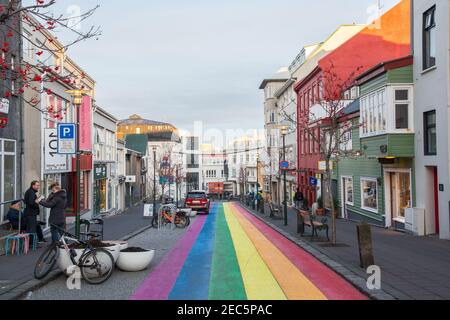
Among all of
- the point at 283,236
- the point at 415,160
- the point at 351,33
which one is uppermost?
the point at 351,33

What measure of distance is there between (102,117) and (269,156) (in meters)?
21.6

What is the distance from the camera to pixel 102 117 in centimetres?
3556

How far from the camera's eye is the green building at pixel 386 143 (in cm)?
1881

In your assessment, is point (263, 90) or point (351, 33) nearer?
point (351, 33)

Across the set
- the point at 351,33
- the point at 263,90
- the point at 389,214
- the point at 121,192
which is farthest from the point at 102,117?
the point at 263,90

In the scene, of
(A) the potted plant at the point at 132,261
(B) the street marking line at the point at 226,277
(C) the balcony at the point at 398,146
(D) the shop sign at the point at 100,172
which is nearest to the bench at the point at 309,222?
(B) the street marking line at the point at 226,277

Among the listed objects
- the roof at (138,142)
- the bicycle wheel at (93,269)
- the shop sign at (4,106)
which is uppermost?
the roof at (138,142)

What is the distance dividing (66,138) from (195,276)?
5679mm

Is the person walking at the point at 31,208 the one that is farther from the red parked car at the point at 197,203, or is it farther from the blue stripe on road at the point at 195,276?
the red parked car at the point at 197,203

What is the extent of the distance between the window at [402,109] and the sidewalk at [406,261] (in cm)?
417

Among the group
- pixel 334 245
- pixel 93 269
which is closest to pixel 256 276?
pixel 93 269

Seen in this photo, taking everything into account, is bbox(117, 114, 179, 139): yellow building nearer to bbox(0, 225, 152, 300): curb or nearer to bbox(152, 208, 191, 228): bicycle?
bbox(152, 208, 191, 228): bicycle

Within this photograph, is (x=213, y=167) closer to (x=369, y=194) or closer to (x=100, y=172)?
(x=100, y=172)
